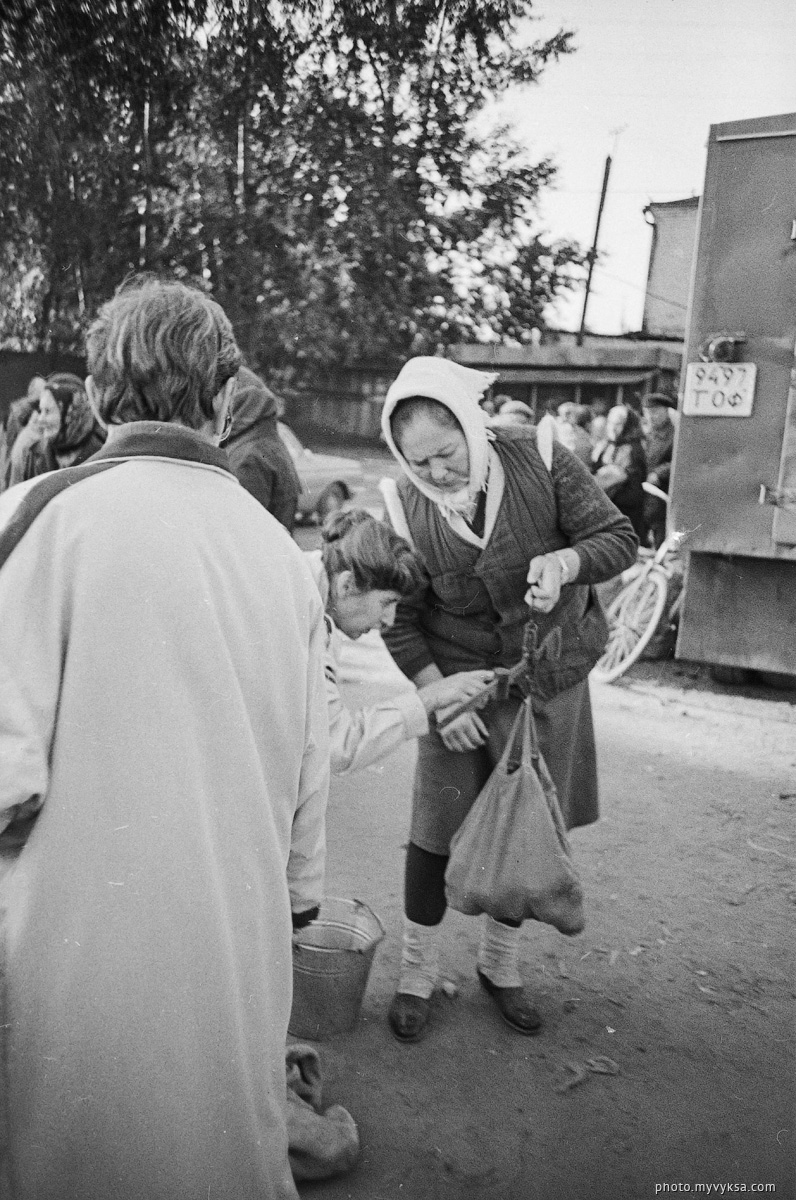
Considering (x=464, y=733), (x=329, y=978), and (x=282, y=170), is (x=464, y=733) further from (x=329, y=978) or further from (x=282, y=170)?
(x=282, y=170)

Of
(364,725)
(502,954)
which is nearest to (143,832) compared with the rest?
(364,725)

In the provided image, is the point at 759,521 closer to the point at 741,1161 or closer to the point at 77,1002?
the point at 741,1161

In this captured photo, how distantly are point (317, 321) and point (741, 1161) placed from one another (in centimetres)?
732

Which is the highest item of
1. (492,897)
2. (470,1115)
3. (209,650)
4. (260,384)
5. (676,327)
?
(676,327)

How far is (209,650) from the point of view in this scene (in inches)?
54.9

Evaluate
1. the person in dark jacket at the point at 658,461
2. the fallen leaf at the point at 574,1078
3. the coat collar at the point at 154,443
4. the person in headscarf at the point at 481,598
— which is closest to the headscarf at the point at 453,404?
the person in headscarf at the point at 481,598

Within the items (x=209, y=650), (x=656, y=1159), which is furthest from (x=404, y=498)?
(x=656, y=1159)

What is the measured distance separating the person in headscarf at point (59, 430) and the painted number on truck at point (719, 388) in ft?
9.73

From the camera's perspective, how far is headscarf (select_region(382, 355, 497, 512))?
238cm

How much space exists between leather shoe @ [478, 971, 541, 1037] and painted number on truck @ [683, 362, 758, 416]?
3.25 m

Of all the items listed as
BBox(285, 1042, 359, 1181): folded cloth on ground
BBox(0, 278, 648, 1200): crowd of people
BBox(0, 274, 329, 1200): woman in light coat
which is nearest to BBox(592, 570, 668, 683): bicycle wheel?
BBox(285, 1042, 359, 1181): folded cloth on ground

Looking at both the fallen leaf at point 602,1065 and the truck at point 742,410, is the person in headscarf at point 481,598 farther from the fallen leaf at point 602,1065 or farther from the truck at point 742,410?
the truck at point 742,410

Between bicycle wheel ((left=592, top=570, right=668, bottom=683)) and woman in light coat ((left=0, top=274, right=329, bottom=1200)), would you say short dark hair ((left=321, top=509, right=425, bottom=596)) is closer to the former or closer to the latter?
woman in light coat ((left=0, top=274, right=329, bottom=1200))

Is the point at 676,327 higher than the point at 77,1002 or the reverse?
higher
